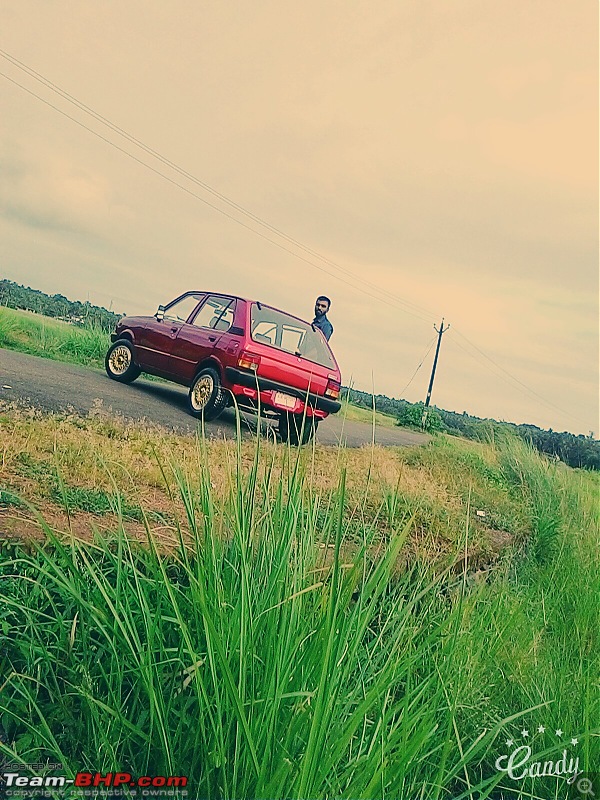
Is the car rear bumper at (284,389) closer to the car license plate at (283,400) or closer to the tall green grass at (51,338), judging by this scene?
the car license plate at (283,400)

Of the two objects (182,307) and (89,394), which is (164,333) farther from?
(89,394)

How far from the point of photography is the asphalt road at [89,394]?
1858 millimetres

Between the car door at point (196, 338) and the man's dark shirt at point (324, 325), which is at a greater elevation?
the man's dark shirt at point (324, 325)

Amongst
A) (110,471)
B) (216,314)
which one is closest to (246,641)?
(110,471)

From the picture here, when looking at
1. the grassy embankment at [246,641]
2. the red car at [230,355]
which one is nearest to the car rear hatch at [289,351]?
the red car at [230,355]

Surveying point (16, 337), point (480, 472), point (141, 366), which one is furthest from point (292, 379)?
point (480, 472)

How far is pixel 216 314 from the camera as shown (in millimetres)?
2025

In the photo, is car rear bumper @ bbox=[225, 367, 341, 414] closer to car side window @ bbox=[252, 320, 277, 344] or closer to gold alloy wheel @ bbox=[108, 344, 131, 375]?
car side window @ bbox=[252, 320, 277, 344]

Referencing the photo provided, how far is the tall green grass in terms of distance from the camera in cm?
190

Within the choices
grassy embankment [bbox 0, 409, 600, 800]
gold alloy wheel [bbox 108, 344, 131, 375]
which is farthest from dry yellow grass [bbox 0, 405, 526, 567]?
gold alloy wheel [bbox 108, 344, 131, 375]

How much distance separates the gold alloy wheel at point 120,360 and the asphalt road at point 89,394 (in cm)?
4

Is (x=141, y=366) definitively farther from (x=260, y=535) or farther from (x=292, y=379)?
(x=260, y=535)

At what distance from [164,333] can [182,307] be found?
0.39ft

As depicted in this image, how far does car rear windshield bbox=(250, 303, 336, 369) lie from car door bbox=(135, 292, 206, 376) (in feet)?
0.67
